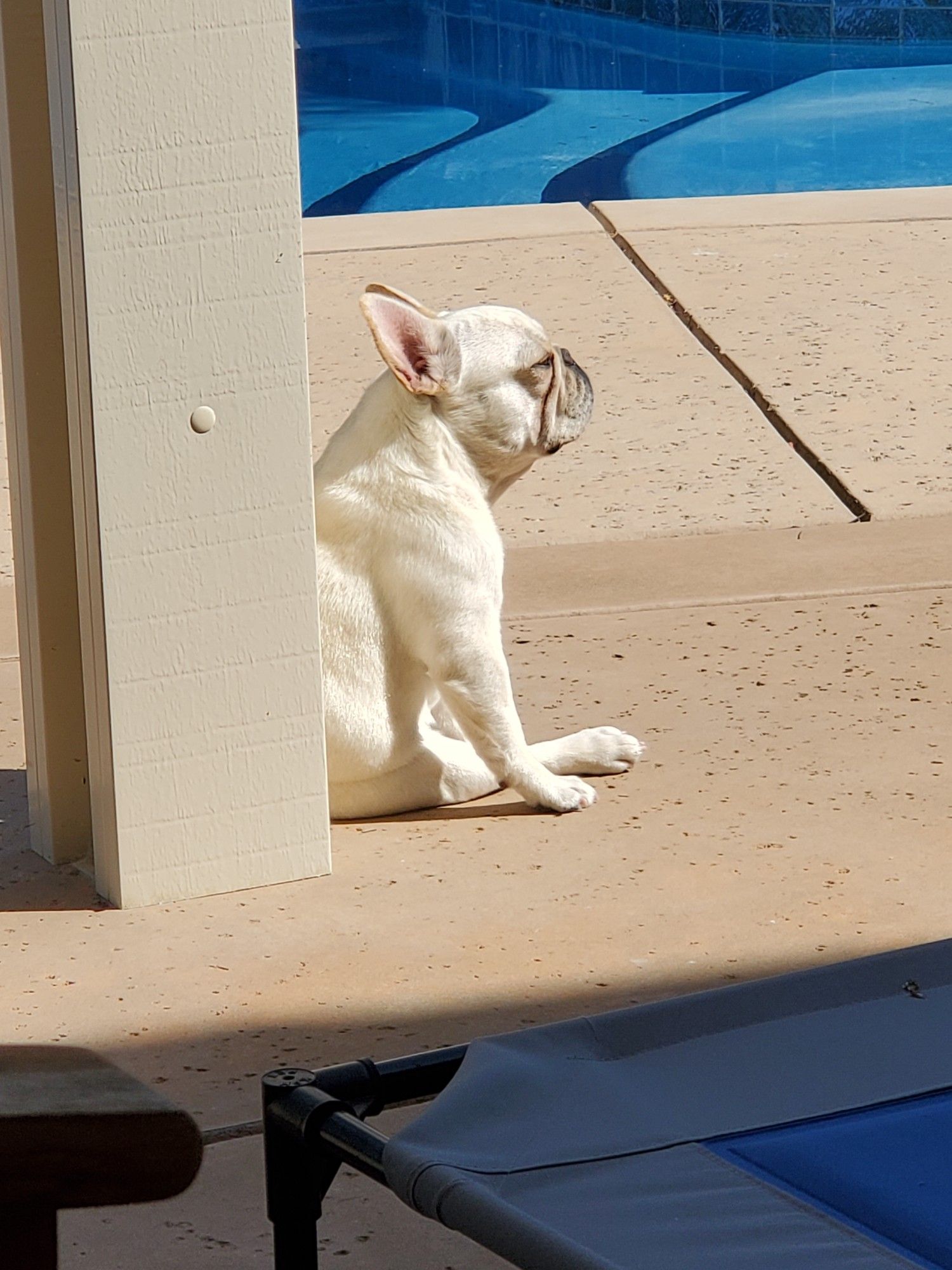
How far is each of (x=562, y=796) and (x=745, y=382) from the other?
3438 millimetres

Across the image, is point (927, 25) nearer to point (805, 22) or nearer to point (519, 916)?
point (805, 22)

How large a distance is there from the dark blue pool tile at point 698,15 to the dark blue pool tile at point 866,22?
134 centimetres

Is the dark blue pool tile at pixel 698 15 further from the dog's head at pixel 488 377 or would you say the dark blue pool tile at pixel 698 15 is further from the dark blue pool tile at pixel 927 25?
the dog's head at pixel 488 377

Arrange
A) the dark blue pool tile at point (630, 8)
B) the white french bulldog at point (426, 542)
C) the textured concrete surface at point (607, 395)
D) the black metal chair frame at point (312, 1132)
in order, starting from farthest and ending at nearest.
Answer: the dark blue pool tile at point (630, 8), the textured concrete surface at point (607, 395), the white french bulldog at point (426, 542), the black metal chair frame at point (312, 1132)

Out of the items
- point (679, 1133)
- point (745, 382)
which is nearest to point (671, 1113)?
point (679, 1133)

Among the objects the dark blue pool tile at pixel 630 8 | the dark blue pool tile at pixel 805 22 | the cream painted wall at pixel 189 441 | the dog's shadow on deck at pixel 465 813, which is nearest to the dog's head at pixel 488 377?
the cream painted wall at pixel 189 441

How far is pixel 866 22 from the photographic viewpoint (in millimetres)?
20750

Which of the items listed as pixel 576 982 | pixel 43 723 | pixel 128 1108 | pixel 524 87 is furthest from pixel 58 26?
pixel 524 87

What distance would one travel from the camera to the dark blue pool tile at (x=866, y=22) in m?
20.8

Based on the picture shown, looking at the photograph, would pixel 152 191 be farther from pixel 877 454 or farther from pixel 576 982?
pixel 877 454

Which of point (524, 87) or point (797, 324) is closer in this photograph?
point (797, 324)

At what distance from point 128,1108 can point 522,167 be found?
15539 millimetres

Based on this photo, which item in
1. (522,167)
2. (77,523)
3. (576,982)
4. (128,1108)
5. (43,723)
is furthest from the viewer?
(522,167)

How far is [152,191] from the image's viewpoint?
3.40 metres
